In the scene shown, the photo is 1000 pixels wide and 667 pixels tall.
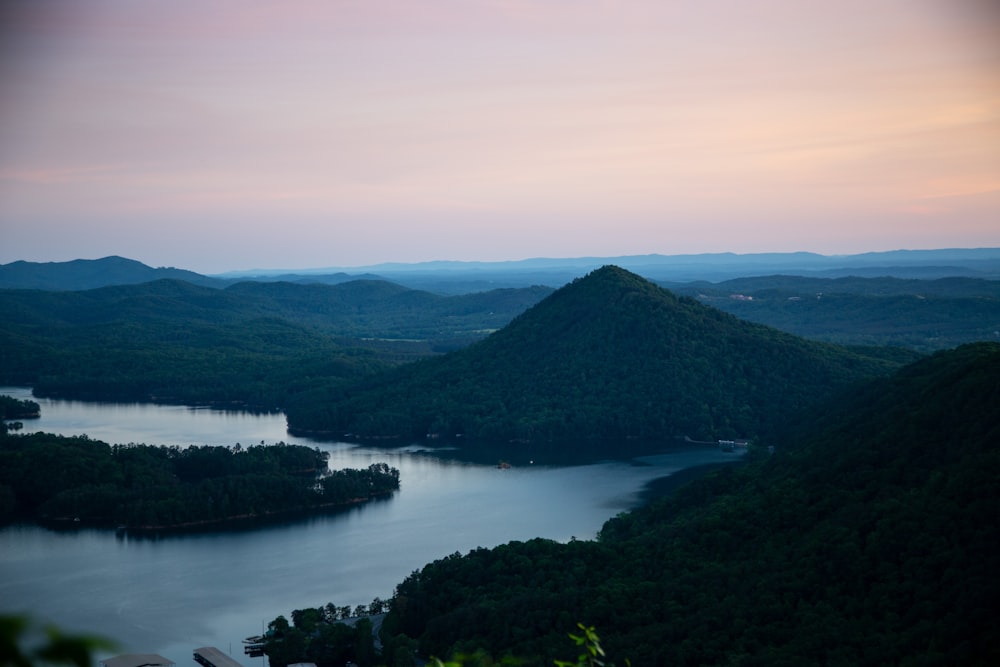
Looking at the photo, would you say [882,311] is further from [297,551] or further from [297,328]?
[297,551]

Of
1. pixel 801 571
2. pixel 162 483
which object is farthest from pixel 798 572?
pixel 162 483

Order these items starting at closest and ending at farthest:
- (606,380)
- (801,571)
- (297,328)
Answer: (801,571)
(606,380)
(297,328)

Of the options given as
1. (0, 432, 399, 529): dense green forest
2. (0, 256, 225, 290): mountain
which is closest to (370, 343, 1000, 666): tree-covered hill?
(0, 432, 399, 529): dense green forest

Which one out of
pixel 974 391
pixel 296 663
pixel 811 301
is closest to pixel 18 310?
pixel 811 301

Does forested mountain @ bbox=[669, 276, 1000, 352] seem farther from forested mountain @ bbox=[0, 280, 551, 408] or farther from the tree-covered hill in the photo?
the tree-covered hill

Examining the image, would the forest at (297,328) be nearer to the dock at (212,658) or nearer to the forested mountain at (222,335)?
the forested mountain at (222,335)

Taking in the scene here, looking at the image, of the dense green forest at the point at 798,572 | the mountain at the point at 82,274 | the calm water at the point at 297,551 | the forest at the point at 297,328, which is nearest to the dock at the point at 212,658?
the calm water at the point at 297,551
